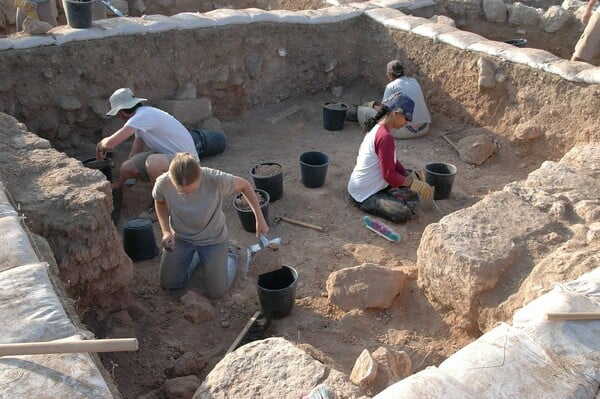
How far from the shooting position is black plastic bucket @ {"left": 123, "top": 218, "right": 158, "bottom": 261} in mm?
5145

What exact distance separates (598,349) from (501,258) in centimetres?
115

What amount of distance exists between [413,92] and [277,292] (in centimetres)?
380

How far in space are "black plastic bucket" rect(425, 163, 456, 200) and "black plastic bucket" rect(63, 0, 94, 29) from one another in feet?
14.2

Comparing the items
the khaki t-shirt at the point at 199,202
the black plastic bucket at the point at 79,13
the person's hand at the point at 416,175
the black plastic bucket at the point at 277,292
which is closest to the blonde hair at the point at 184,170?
the khaki t-shirt at the point at 199,202

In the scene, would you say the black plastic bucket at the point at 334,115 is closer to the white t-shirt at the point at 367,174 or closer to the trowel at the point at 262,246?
the white t-shirt at the point at 367,174

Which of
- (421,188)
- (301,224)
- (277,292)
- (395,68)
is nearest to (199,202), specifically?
(277,292)

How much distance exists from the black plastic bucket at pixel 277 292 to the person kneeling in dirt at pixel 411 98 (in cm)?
288

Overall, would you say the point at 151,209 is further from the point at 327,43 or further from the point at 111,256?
the point at 327,43

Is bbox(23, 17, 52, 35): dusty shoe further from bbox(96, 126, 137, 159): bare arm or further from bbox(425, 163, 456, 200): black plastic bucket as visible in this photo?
bbox(425, 163, 456, 200): black plastic bucket

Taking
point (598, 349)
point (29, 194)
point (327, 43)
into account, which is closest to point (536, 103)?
point (327, 43)

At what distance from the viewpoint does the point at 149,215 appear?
6008mm

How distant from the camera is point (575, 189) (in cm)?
461

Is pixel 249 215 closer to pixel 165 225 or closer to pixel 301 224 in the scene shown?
pixel 301 224

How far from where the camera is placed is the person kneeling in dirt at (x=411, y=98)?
7.04m
